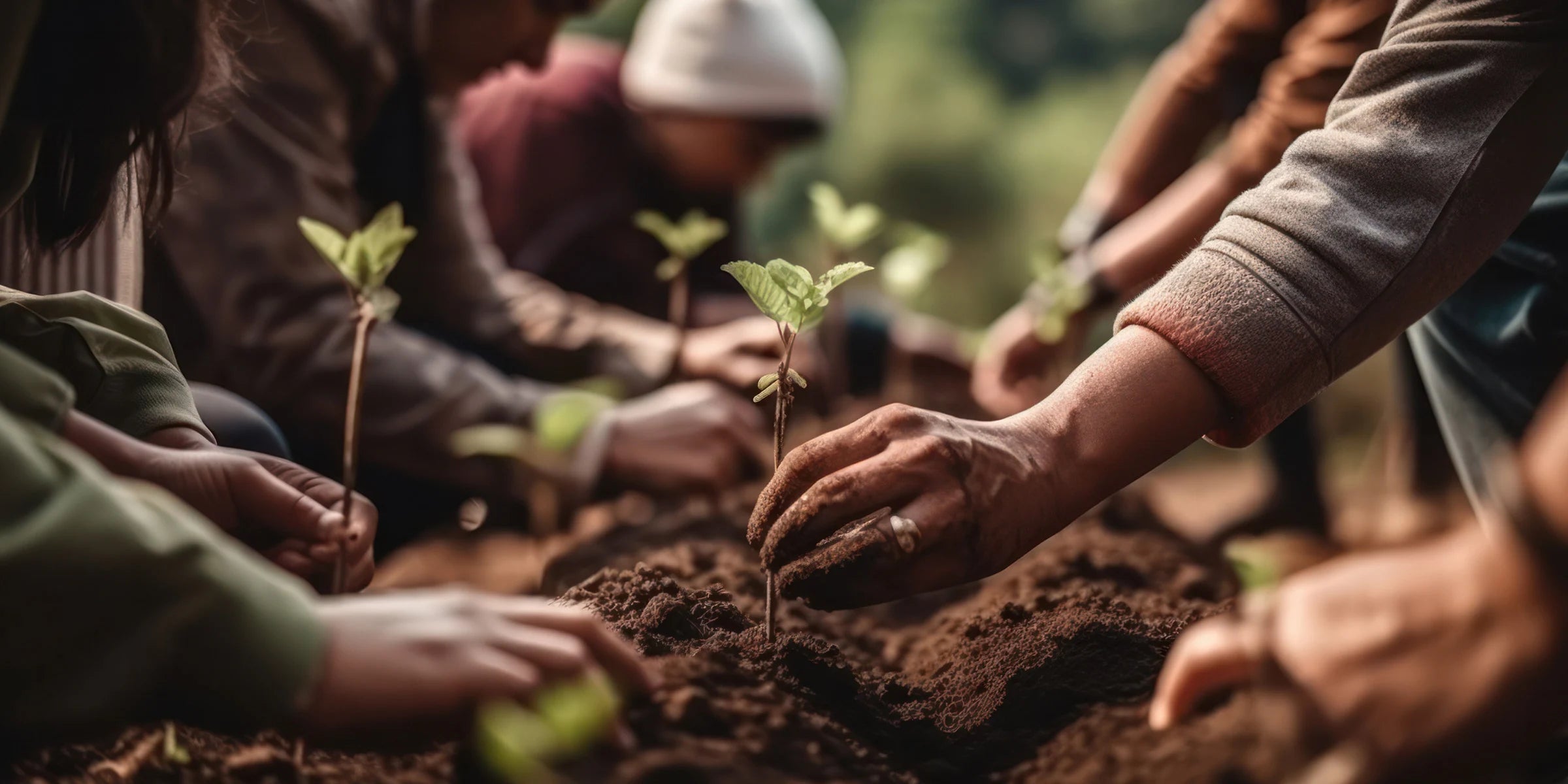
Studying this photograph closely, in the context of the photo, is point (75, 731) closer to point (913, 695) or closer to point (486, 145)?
A: point (913, 695)

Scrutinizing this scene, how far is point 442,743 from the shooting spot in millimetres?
999

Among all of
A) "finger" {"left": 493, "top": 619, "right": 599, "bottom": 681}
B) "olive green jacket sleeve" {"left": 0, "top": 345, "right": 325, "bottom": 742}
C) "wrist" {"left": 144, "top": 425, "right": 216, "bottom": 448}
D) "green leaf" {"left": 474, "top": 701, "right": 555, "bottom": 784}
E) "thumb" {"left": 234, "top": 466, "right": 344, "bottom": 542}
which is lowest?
"thumb" {"left": 234, "top": 466, "right": 344, "bottom": 542}

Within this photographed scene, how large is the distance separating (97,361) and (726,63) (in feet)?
9.67

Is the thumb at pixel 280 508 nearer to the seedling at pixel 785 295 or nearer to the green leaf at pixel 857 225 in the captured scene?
the seedling at pixel 785 295

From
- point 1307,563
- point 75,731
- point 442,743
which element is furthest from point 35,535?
point 1307,563

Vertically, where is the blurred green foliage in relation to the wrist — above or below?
below

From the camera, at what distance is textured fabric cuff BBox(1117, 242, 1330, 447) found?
3.67 feet

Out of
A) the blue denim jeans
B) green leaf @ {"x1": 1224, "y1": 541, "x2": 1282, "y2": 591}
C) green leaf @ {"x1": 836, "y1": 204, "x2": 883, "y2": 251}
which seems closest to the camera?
green leaf @ {"x1": 1224, "y1": 541, "x2": 1282, "y2": 591}

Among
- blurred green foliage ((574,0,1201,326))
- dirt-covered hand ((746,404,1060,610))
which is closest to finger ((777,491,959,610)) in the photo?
dirt-covered hand ((746,404,1060,610))

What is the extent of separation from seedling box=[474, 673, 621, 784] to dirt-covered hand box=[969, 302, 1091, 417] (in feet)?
6.81

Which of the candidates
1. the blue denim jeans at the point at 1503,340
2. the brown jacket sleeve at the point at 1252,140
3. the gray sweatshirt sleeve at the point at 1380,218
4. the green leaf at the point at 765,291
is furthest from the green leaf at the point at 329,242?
the blue denim jeans at the point at 1503,340

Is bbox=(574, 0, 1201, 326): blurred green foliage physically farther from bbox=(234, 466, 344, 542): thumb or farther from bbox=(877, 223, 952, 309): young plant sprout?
bbox=(234, 466, 344, 542): thumb

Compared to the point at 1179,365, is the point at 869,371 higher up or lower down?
lower down

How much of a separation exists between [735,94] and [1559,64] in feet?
9.65
